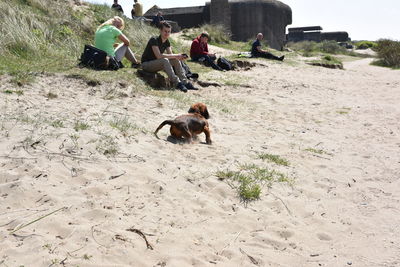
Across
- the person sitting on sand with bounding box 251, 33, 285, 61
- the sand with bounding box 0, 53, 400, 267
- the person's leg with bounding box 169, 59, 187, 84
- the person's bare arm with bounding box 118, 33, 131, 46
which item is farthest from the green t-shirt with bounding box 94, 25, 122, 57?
the person sitting on sand with bounding box 251, 33, 285, 61

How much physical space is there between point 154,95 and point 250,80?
4.61 metres

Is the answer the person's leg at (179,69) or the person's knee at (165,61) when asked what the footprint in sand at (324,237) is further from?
the person's leg at (179,69)

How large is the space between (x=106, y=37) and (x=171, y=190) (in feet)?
18.7

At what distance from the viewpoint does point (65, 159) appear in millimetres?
4148

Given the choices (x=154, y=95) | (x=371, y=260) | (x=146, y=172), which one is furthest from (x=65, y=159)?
(x=154, y=95)

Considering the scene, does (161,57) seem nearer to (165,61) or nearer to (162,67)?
(165,61)

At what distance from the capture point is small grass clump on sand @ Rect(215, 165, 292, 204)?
160 inches

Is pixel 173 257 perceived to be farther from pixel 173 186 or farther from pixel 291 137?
pixel 291 137

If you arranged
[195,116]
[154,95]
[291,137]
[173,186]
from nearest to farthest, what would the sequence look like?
[173,186] → [195,116] → [291,137] → [154,95]

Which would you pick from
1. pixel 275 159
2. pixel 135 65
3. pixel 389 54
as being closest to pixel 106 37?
pixel 135 65

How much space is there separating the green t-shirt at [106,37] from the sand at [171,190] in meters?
1.84

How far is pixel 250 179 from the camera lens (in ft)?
14.5

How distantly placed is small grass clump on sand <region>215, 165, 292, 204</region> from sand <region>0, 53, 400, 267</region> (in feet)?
0.27

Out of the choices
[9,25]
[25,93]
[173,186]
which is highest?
[9,25]
